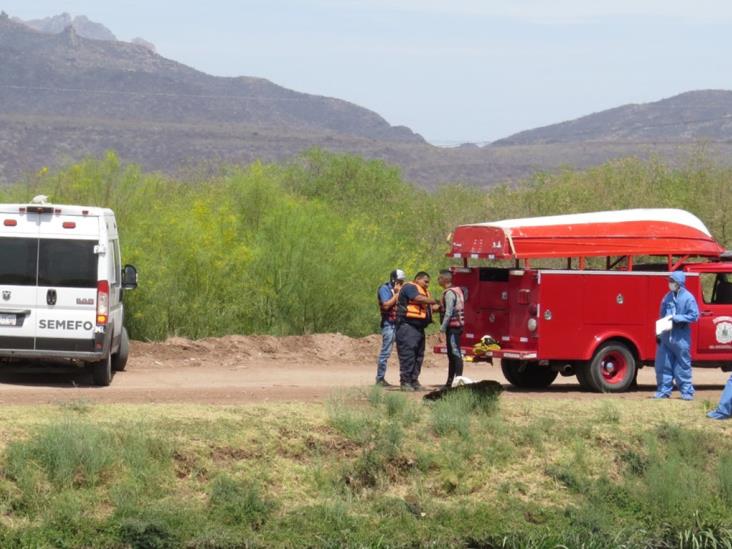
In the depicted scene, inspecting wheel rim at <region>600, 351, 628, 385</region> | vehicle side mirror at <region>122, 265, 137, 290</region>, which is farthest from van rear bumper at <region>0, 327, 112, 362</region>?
wheel rim at <region>600, 351, 628, 385</region>

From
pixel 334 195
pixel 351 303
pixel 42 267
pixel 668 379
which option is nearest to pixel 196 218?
pixel 351 303

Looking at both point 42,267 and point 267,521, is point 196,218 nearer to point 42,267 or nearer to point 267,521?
point 42,267

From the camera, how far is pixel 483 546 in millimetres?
16906

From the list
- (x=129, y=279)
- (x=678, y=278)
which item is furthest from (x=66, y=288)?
(x=678, y=278)

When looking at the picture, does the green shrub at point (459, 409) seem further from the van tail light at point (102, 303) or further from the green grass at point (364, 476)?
the van tail light at point (102, 303)

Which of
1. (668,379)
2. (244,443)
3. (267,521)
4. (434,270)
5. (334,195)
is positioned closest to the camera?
(267,521)

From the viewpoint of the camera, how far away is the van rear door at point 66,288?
2205cm

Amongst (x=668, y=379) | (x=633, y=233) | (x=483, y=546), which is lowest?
(x=483, y=546)

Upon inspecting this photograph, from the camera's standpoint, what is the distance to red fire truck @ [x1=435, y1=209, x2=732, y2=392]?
73.9ft

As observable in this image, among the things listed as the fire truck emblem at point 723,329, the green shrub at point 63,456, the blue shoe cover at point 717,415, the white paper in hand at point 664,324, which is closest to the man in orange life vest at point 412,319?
the white paper in hand at point 664,324

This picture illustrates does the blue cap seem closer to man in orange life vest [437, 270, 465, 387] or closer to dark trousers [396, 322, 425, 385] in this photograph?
man in orange life vest [437, 270, 465, 387]

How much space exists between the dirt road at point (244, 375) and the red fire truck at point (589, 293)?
660mm

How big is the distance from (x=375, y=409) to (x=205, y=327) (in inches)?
593

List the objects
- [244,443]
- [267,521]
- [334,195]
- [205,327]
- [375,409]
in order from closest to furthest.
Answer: [267,521], [244,443], [375,409], [205,327], [334,195]
